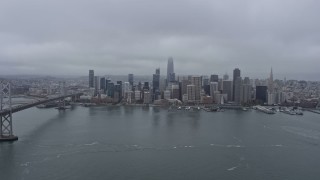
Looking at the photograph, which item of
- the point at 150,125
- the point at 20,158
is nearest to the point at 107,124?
the point at 150,125

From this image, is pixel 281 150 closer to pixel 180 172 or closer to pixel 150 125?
pixel 180 172

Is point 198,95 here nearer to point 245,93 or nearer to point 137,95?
point 245,93

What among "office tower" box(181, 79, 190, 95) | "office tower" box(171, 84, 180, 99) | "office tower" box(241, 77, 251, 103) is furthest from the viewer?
"office tower" box(181, 79, 190, 95)

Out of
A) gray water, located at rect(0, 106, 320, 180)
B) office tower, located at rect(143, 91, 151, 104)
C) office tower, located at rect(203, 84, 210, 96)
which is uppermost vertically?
office tower, located at rect(203, 84, 210, 96)

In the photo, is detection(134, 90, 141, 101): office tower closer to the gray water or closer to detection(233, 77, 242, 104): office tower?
detection(233, 77, 242, 104): office tower

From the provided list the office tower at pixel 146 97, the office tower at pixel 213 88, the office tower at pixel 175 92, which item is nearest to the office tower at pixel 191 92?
the office tower at pixel 175 92

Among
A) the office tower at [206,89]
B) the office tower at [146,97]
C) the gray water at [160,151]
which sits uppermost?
the office tower at [206,89]

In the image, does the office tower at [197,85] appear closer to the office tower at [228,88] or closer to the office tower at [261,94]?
the office tower at [228,88]

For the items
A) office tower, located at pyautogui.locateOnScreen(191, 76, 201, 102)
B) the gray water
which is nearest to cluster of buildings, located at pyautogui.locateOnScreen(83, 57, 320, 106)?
office tower, located at pyautogui.locateOnScreen(191, 76, 201, 102)
